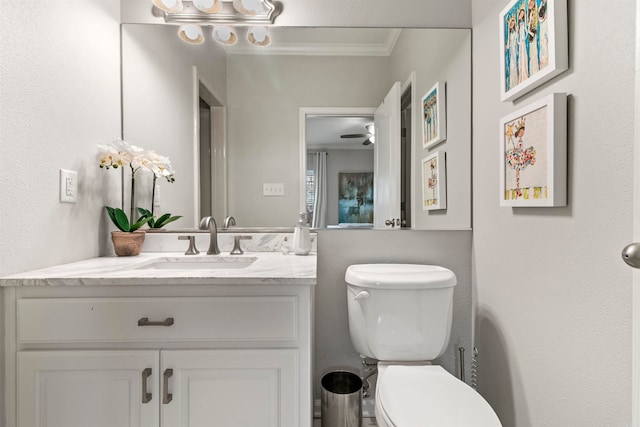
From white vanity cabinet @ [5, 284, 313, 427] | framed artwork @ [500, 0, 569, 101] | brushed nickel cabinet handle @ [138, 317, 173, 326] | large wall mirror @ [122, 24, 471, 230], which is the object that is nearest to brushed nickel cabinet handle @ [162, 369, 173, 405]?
white vanity cabinet @ [5, 284, 313, 427]

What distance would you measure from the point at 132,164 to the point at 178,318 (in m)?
0.84

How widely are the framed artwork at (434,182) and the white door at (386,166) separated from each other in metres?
0.15

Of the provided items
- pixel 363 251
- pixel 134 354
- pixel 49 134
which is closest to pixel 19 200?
pixel 49 134

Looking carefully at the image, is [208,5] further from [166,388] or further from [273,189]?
[166,388]

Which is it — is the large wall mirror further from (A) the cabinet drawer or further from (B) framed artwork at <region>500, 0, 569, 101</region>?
(A) the cabinet drawer

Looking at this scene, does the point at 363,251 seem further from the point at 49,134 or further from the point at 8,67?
the point at 8,67

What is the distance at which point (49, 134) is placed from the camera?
1.15 metres

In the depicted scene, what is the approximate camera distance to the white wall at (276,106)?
1.63m

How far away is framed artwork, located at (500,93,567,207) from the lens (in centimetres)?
97

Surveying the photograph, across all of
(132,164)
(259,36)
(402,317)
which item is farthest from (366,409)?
(259,36)

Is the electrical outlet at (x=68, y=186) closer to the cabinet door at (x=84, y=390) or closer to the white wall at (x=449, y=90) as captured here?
the cabinet door at (x=84, y=390)

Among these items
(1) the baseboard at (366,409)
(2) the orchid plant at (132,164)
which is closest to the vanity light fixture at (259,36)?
(2) the orchid plant at (132,164)

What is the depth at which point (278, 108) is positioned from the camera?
5.34ft

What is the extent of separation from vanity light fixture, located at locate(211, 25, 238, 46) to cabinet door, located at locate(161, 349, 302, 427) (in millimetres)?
1379
